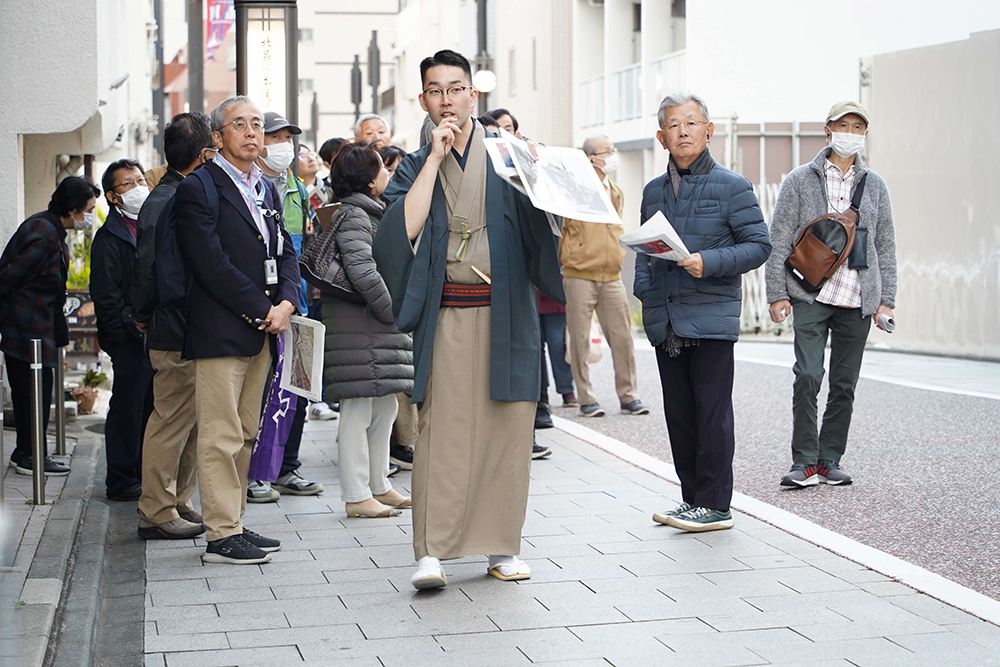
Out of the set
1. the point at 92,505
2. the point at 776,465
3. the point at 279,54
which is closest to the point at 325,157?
the point at 279,54

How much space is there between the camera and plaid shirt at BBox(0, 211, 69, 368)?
7.74 m

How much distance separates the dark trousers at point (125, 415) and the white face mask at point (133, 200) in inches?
30.4

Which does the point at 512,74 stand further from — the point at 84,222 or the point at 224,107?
the point at 224,107

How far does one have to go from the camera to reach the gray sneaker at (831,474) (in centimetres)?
739

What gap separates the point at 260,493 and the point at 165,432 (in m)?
1.09

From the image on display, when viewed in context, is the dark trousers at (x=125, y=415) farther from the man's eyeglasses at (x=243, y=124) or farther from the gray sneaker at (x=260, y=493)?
the man's eyeglasses at (x=243, y=124)

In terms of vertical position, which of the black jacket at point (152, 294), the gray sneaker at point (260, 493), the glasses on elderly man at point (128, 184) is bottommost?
the gray sneaker at point (260, 493)

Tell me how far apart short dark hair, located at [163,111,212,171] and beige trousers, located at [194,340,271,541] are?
1.31m

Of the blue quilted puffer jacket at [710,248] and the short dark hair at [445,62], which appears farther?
the blue quilted puffer jacket at [710,248]

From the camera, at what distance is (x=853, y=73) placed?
2433cm

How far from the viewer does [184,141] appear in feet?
21.9

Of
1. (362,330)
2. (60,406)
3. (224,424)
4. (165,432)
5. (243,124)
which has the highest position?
(243,124)

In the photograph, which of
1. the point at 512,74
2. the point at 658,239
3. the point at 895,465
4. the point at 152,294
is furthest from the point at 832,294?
the point at 512,74

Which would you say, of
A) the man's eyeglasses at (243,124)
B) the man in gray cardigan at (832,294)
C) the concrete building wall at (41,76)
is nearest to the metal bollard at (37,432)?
the man's eyeglasses at (243,124)
